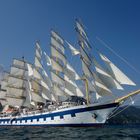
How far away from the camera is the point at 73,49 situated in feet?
189

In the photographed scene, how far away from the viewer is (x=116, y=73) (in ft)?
152

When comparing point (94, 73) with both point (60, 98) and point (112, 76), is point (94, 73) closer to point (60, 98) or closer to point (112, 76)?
point (112, 76)

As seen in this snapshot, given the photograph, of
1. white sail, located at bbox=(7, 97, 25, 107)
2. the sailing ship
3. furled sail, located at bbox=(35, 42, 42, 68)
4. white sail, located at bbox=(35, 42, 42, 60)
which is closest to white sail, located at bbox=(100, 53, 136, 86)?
the sailing ship

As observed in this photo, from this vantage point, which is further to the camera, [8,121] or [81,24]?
[8,121]

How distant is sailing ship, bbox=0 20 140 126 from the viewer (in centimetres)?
4941

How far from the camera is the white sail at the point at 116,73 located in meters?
43.9

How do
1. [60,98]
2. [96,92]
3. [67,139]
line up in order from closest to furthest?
[67,139] < [96,92] < [60,98]

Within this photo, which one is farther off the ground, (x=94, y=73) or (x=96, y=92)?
(x=94, y=73)

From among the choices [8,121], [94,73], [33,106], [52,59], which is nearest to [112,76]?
[94,73]

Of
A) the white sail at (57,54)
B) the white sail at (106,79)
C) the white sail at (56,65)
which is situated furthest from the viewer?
the white sail at (57,54)

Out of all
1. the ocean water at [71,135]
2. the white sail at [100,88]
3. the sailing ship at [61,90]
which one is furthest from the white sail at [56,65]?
the ocean water at [71,135]

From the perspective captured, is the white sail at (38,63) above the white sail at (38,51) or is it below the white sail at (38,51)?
below

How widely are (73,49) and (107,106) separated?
15.6 metres

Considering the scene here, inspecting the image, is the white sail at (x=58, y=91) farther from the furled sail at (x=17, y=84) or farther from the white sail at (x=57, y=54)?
the furled sail at (x=17, y=84)
